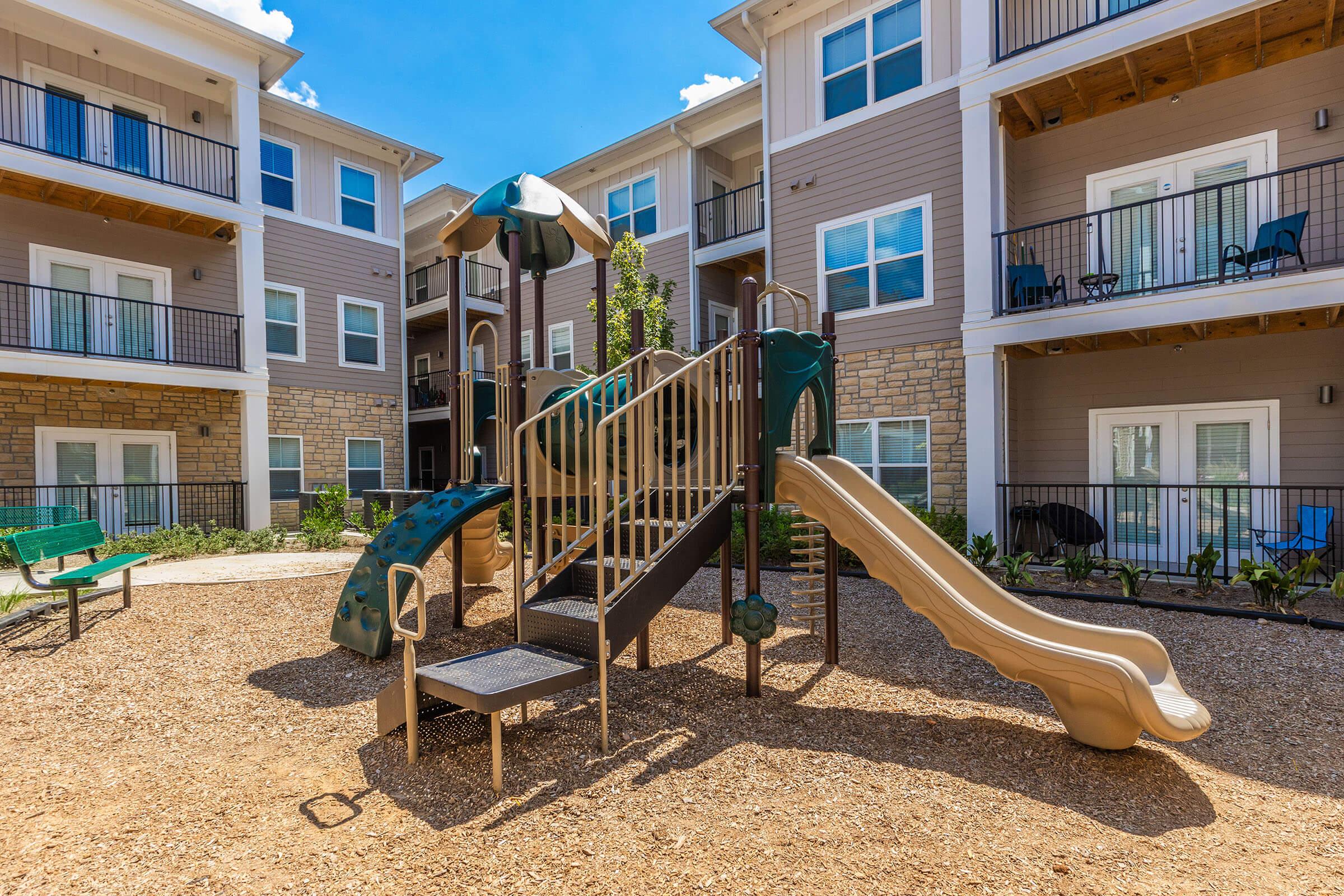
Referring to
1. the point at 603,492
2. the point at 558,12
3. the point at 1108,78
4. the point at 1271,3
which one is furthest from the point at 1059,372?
the point at 558,12

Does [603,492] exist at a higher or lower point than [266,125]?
lower

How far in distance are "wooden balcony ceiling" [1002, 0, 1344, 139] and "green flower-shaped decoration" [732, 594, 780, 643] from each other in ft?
28.7

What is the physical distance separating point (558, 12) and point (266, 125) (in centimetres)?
687

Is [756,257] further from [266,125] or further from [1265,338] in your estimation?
[266,125]

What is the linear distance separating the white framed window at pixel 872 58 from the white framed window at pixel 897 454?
17.5 ft

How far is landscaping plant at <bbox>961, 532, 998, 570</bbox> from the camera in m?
8.41

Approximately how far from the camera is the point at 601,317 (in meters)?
7.03

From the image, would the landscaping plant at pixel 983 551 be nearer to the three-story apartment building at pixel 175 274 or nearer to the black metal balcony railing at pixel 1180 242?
the black metal balcony railing at pixel 1180 242

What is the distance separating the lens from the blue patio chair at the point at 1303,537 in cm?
799

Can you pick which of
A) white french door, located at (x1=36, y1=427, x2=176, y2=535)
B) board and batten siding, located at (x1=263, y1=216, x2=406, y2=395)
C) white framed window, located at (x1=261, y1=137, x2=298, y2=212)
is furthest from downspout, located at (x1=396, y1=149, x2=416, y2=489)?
white french door, located at (x1=36, y1=427, x2=176, y2=535)

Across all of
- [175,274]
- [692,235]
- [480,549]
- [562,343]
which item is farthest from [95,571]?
[562,343]

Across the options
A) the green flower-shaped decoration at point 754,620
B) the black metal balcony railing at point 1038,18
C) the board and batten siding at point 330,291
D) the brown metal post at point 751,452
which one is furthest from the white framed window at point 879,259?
the board and batten siding at point 330,291

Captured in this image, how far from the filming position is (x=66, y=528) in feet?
22.0

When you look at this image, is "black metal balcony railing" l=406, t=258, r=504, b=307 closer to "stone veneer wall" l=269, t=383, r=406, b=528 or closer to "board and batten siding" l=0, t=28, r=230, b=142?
"stone veneer wall" l=269, t=383, r=406, b=528
